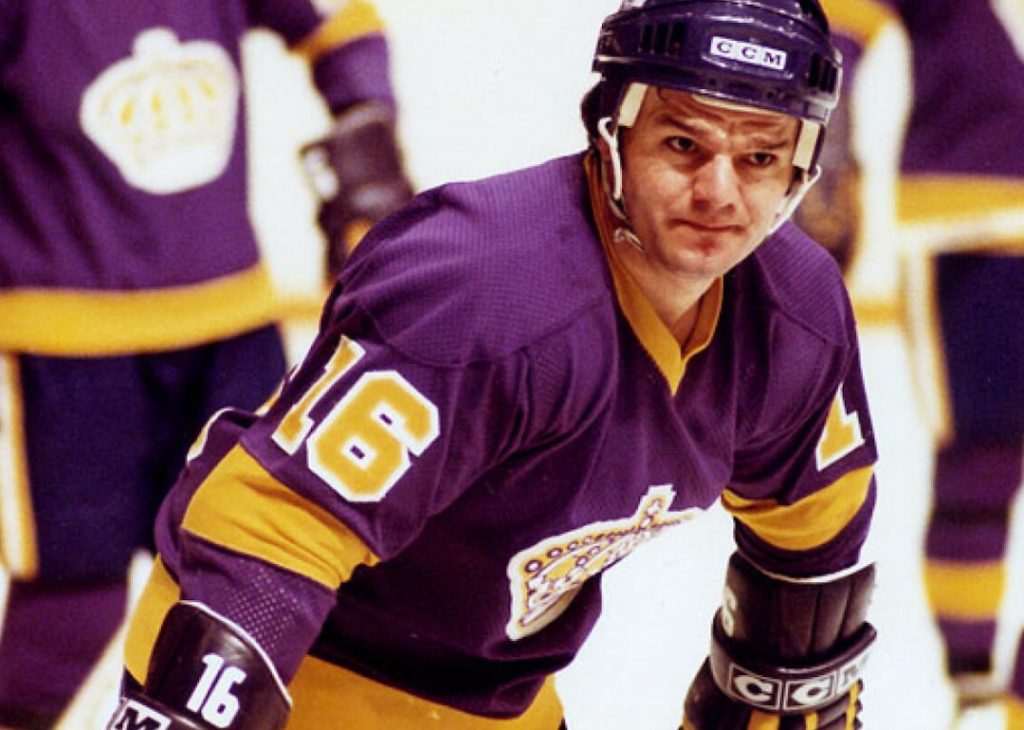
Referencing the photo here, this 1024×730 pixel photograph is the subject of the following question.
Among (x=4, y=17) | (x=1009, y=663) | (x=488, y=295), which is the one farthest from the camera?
(x=1009, y=663)

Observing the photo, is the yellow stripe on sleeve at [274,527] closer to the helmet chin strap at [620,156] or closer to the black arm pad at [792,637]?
the helmet chin strap at [620,156]

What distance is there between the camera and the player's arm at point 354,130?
2273 mm

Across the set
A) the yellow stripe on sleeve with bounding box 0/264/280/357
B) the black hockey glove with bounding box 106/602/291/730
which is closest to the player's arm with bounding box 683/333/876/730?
the black hockey glove with bounding box 106/602/291/730

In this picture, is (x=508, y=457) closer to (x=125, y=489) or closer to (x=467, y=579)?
(x=467, y=579)

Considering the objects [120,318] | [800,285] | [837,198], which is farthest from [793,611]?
[837,198]

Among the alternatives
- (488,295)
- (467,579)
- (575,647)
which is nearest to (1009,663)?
(575,647)

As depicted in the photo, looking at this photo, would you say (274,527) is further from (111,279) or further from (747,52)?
(111,279)

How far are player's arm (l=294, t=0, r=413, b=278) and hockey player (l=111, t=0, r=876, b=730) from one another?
0.88m

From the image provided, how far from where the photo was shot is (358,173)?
2.37 meters

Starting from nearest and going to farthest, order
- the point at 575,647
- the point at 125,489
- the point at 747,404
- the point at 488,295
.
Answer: the point at 488,295, the point at 747,404, the point at 575,647, the point at 125,489

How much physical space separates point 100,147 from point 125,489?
0.40 metres

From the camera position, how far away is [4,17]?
1942 mm

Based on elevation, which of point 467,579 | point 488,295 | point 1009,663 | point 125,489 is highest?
point 488,295

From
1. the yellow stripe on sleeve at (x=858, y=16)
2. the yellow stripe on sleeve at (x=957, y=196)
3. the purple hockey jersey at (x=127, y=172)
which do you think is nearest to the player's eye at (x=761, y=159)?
the purple hockey jersey at (x=127, y=172)
